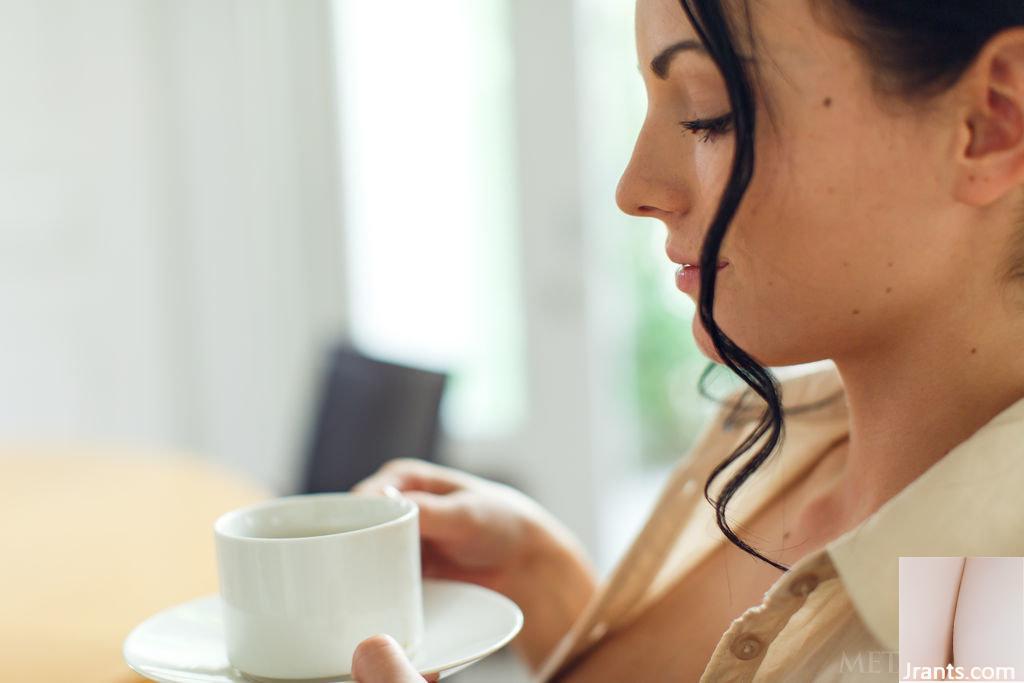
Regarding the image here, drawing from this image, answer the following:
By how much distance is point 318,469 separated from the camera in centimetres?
163

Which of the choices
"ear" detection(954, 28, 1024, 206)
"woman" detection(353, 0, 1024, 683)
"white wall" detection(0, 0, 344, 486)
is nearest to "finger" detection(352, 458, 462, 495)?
Result: "woman" detection(353, 0, 1024, 683)

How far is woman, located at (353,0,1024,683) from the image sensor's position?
1.83ft

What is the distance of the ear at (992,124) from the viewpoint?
555 mm

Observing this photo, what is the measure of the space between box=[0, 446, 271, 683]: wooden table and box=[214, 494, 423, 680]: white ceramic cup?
0.15 metres

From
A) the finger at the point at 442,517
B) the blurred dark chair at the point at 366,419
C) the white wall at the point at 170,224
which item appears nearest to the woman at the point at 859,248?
the finger at the point at 442,517

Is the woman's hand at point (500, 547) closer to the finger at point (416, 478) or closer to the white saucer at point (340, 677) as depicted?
the finger at point (416, 478)

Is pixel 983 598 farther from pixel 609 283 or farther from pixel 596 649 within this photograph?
pixel 609 283

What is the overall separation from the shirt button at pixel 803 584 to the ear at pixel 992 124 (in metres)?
0.22

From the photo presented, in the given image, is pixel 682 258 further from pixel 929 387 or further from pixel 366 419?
pixel 366 419

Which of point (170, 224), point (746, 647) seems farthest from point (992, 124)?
point (170, 224)

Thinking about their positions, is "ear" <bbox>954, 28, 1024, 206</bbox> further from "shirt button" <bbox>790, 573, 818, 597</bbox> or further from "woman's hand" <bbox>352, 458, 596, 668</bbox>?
"woman's hand" <bbox>352, 458, 596, 668</bbox>

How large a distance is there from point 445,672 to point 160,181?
2.54 metres

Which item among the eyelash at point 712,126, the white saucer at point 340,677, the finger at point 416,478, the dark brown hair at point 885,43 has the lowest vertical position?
the white saucer at point 340,677

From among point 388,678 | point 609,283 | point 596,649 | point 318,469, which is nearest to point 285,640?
point 388,678
